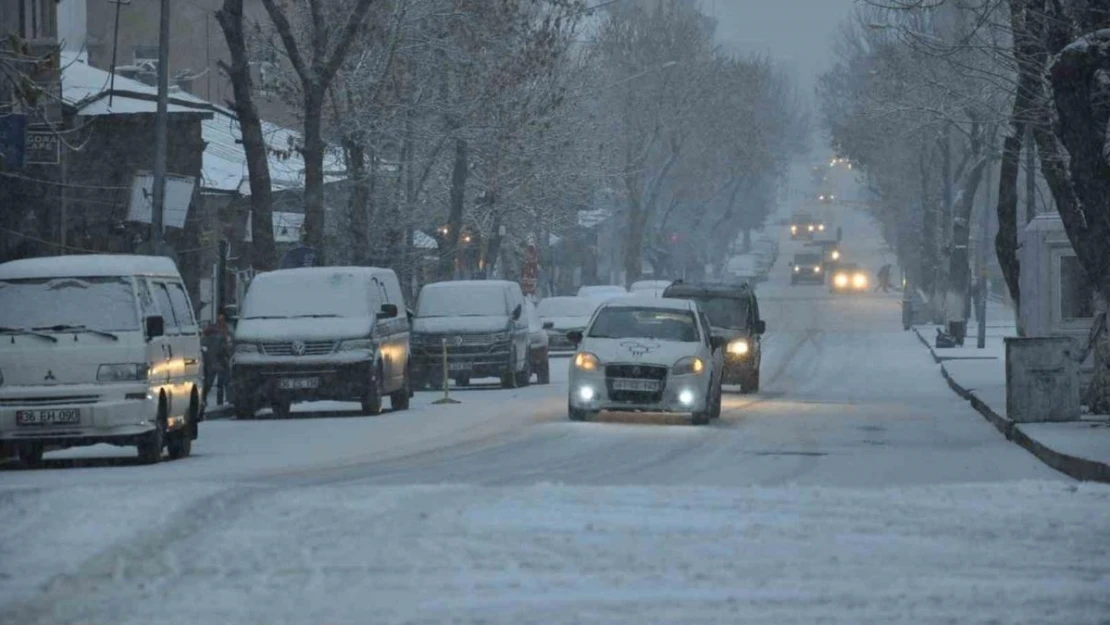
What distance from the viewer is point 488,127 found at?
1861 inches

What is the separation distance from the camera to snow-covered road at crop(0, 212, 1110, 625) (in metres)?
9.54

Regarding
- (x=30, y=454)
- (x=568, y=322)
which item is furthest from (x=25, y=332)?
(x=568, y=322)

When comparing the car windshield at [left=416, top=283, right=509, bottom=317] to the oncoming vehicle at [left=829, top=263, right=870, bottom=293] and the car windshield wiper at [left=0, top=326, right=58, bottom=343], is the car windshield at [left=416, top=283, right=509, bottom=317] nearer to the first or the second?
the car windshield wiper at [left=0, top=326, right=58, bottom=343]

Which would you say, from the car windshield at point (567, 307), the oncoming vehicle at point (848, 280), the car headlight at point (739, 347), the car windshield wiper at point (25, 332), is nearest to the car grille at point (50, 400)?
the car windshield wiper at point (25, 332)

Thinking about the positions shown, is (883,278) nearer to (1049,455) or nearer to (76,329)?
(1049,455)

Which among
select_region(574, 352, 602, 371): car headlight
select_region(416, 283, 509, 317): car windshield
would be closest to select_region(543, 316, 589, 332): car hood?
select_region(416, 283, 509, 317): car windshield

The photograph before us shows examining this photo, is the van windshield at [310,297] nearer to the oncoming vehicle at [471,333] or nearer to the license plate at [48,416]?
the oncoming vehicle at [471,333]

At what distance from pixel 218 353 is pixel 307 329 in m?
5.71

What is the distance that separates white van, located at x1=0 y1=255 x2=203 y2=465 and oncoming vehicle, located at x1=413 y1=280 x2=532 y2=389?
17.4 meters

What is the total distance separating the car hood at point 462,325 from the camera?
38.9 metres

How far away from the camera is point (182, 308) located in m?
22.7

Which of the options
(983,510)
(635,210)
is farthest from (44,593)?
(635,210)

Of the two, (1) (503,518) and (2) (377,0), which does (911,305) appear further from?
(1) (503,518)

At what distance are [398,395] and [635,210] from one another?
53.8 metres
